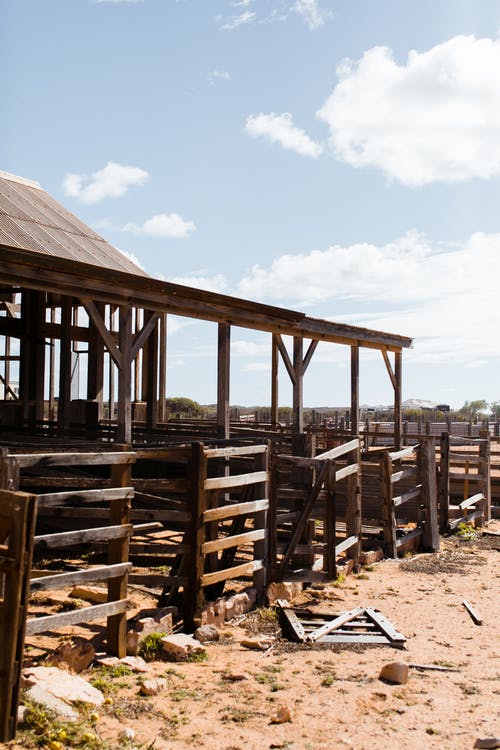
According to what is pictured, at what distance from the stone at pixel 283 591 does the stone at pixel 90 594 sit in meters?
1.80

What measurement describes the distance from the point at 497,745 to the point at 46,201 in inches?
603

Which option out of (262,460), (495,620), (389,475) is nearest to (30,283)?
(262,460)

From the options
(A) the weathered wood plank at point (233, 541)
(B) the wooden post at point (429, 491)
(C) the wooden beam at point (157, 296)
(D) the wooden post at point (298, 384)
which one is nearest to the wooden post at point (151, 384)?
(C) the wooden beam at point (157, 296)

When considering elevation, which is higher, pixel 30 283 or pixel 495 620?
pixel 30 283

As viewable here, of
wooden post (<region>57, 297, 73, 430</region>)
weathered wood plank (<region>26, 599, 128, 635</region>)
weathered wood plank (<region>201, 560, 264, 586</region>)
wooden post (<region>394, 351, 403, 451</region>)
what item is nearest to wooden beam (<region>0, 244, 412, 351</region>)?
wooden post (<region>394, 351, 403, 451</region>)

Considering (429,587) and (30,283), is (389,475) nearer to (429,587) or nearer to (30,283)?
(429,587)

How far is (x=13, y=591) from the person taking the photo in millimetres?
4559

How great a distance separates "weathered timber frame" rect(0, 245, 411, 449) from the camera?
34.4 ft

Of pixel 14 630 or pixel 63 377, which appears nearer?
pixel 14 630

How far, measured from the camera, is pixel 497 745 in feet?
15.6

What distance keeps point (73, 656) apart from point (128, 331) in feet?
20.8

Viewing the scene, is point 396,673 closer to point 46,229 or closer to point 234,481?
point 234,481

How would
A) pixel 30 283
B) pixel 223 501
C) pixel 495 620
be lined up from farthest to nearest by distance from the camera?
pixel 223 501, pixel 30 283, pixel 495 620

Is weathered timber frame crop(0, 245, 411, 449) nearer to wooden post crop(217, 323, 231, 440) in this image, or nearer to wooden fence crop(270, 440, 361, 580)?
wooden post crop(217, 323, 231, 440)
